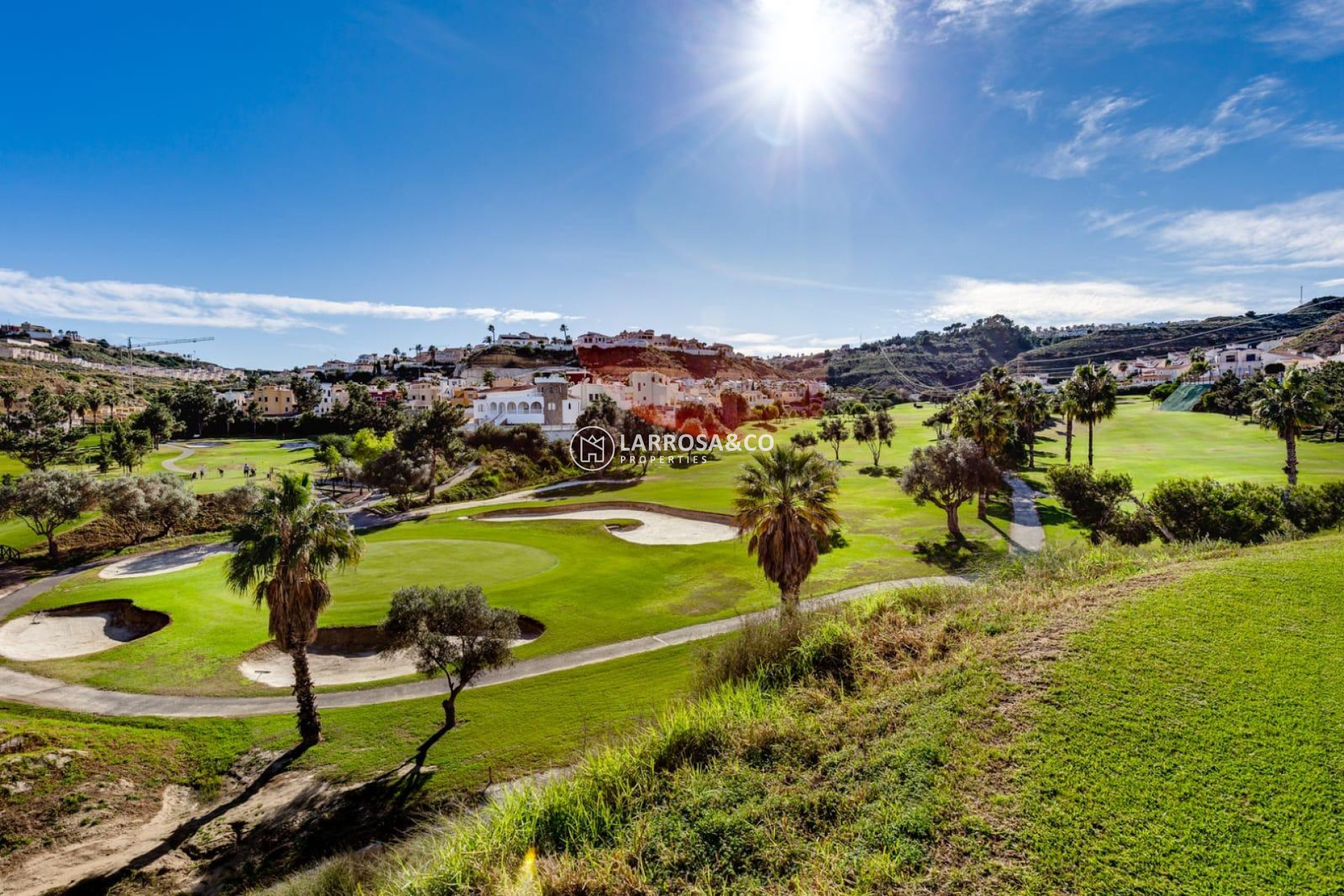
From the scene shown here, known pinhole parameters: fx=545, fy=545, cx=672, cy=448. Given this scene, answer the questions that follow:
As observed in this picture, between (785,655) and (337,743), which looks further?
(337,743)

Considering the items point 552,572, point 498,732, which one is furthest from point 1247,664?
point 552,572

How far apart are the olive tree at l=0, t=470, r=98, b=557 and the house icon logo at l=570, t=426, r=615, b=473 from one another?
37.3 meters

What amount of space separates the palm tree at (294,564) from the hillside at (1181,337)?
199385 mm

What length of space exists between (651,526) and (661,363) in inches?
3752

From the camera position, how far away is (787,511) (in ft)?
63.0

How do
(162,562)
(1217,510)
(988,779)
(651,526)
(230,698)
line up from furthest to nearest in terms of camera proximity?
(651,526), (162,562), (1217,510), (230,698), (988,779)

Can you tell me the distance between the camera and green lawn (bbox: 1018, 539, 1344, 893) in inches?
213

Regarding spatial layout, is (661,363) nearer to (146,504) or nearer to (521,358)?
(521,358)

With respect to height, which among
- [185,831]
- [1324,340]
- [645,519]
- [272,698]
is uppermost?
[1324,340]

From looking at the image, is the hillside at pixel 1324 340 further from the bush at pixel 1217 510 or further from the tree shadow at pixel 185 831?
the tree shadow at pixel 185 831

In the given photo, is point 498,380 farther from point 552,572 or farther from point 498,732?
point 498,732

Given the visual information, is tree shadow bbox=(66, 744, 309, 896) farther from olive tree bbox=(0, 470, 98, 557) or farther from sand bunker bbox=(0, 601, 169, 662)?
olive tree bbox=(0, 470, 98, 557)

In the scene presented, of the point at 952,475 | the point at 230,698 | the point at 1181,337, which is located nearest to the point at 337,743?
the point at 230,698

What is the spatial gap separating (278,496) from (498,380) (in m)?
99.5
